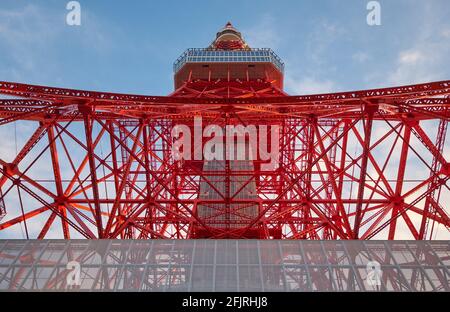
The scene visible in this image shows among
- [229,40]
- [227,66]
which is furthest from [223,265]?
[229,40]

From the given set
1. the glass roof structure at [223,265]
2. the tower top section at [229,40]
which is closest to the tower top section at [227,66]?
the tower top section at [229,40]

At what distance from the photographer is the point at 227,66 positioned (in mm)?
41750

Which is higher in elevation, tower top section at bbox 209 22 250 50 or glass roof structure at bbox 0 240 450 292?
tower top section at bbox 209 22 250 50

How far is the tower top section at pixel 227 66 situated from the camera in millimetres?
41812

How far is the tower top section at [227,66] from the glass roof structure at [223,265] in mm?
24710

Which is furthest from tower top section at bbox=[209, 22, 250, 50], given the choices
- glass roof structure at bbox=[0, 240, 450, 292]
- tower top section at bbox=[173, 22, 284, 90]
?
glass roof structure at bbox=[0, 240, 450, 292]

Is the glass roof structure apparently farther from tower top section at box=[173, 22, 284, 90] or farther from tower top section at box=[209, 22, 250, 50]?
tower top section at box=[209, 22, 250, 50]

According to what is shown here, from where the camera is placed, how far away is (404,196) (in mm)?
24828

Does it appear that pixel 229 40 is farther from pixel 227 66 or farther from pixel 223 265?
pixel 223 265

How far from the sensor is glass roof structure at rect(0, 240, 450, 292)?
1544 cm

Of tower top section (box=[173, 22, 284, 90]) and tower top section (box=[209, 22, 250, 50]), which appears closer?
tower top section (box=[173, 22, 284, 90])

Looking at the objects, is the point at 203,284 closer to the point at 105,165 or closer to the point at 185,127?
the point at 105,165

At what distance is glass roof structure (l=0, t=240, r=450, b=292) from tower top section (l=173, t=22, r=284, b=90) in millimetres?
24710
